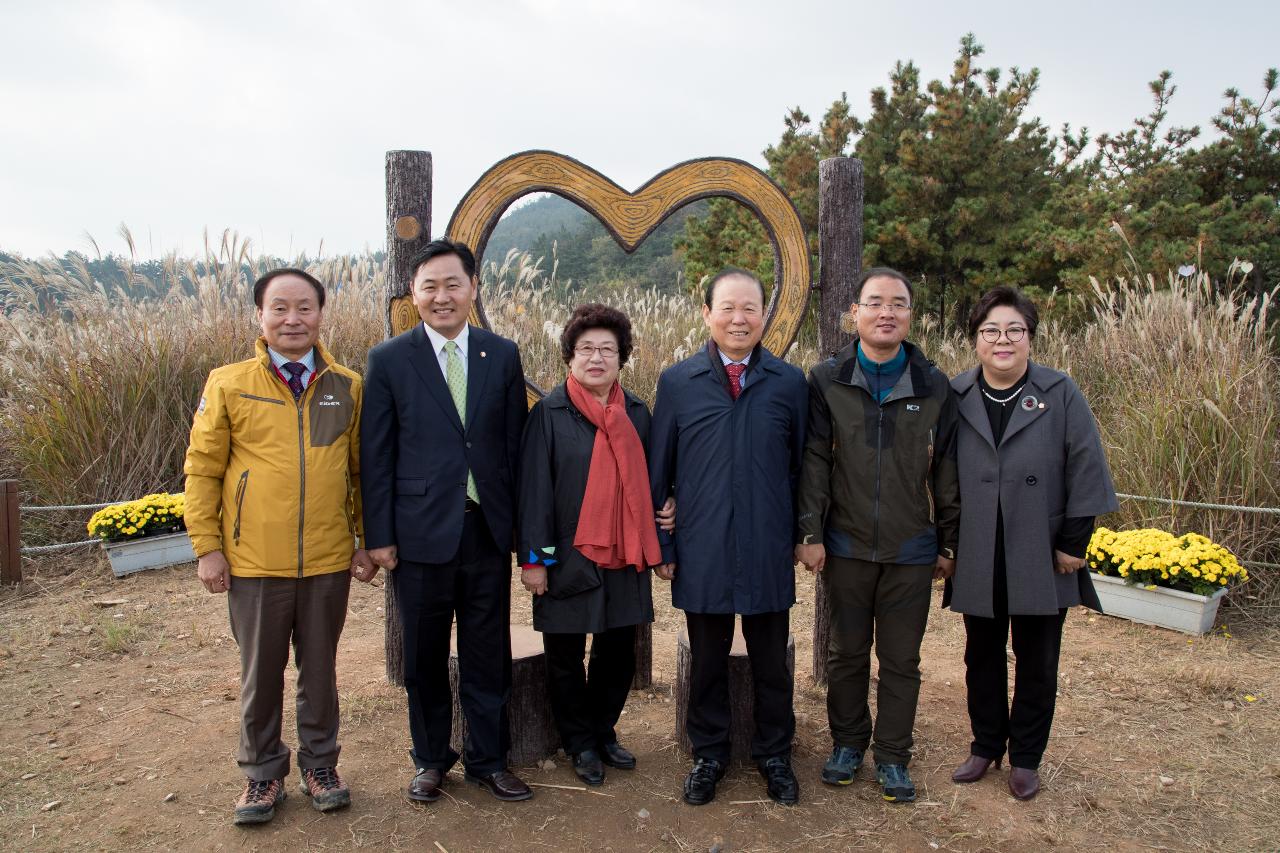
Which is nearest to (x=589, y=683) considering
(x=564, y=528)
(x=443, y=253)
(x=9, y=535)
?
(x=564, y=528)

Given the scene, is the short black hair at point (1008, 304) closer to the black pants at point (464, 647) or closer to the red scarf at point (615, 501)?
the red scarf at point (615, 501)

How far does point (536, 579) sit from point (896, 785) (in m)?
1.46

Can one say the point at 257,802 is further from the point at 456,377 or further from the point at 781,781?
the point at 781,781

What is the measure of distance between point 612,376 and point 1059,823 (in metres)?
2.16

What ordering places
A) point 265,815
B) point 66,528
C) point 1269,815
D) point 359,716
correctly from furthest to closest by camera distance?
point 66,528 < point 359,716 < point 1269,815 < point 265,815

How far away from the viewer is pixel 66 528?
6.34 m

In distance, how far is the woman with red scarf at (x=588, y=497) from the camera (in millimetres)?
2910

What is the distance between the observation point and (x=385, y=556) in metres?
2.88

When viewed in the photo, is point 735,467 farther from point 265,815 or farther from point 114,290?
point 114,290

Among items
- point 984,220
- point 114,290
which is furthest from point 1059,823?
point 984,220

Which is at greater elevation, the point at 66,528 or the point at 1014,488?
the point at 1014,488

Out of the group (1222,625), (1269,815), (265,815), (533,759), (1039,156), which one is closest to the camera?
(265,815)

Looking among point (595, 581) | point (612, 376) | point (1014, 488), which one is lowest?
point (595, 581)

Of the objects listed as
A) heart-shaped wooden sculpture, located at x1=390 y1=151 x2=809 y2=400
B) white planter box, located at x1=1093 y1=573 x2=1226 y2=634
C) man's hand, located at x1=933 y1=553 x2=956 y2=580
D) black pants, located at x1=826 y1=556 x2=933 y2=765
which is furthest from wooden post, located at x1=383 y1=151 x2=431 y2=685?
white planter box, located at x1=1093 y1=573 x2=1226 y2=634
